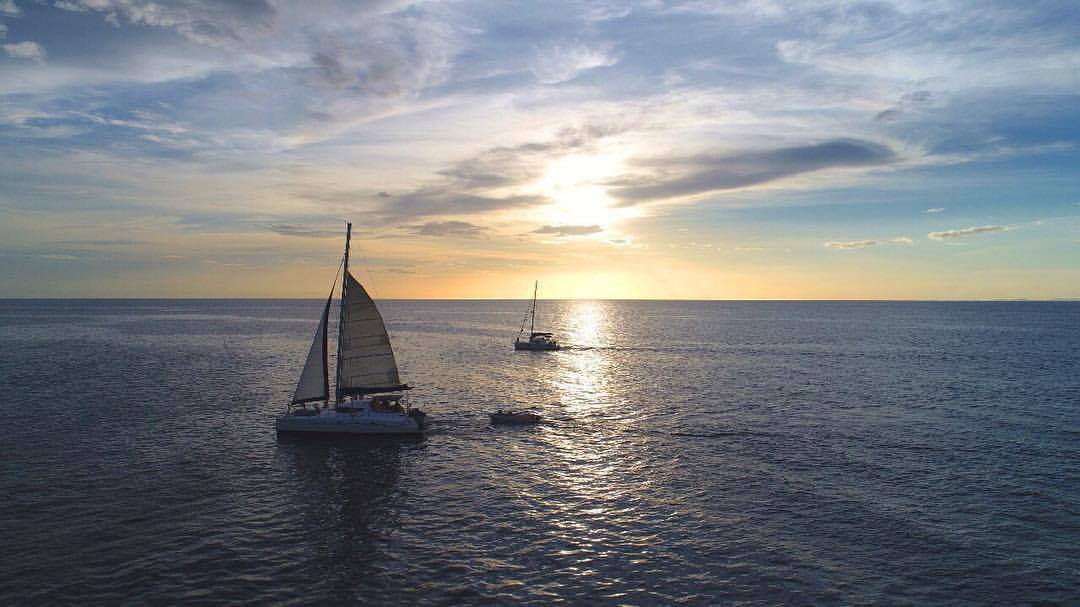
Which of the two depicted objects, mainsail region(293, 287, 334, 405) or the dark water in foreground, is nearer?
the dark water in foreground

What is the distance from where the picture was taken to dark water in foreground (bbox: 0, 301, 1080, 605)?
27594 mm

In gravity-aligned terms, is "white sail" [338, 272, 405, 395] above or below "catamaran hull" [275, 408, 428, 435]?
above

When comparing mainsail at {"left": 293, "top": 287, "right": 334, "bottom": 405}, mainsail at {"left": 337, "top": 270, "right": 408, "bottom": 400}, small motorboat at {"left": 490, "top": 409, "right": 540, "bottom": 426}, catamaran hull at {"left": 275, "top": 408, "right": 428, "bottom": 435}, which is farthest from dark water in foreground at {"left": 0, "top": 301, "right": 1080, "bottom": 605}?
mainsail at {"left": 337, "top": 270, "right": 408, "bottom": 400}

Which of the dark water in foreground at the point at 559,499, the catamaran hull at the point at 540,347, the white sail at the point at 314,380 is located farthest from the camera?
the catamaran hull at the point at 540,347

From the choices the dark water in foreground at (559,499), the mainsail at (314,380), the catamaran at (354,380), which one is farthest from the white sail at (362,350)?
the dark water in foreground at (559,499)

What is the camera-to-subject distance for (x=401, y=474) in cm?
4459

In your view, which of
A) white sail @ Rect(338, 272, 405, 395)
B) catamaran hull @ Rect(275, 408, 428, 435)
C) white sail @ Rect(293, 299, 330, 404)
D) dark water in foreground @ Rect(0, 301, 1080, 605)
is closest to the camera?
dark water in foreground @ Rect(0, 301, 1080, 605)

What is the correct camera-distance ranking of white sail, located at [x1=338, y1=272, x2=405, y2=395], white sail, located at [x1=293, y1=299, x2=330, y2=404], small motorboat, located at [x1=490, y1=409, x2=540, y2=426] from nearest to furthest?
white sail, located at [x1=338, y1=272, x2=405, y2=395], white sail, located at [x1=293, y1=299, x2=330, y2=404], small motorboat, located at [x1=490, y1=409, x2=540, y2=426]

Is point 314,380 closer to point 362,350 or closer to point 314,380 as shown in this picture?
point 314,380

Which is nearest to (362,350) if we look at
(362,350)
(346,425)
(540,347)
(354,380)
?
(362,350)

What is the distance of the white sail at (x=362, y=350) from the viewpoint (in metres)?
54.2

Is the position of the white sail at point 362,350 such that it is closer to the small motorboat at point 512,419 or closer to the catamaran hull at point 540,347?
the small motorboat at point 512,419

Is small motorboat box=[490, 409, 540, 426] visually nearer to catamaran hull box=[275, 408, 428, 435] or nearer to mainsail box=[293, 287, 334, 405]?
catamaran hull box=[275, 408, 428, 435]

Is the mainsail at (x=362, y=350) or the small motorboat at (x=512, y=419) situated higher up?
the mainsail at (x=362, y=350)
